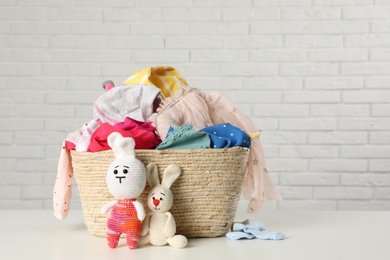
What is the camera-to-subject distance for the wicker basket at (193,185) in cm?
162

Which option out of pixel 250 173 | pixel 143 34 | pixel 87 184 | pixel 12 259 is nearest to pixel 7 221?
pixel 87 184

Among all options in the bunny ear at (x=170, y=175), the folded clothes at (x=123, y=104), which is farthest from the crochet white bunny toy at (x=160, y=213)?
the folded clothes at (x=123, y=104)

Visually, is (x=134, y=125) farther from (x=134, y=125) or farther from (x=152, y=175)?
(x=152, y=175)

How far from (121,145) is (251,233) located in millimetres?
395

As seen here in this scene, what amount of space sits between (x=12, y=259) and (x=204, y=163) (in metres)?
0.48

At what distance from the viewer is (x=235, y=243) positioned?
1.60 metres

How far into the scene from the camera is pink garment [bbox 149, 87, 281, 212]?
174 centimetres

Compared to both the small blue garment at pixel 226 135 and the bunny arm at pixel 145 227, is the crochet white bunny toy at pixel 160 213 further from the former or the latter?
the small blue garment at pixel 226 135

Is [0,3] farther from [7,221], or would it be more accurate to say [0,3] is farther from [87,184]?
[87,184]

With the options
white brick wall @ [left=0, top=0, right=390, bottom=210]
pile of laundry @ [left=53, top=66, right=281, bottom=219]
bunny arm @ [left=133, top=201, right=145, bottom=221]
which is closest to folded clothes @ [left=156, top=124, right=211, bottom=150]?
pile of laundry @ [left=53, top=66, right=281, bottom=219]

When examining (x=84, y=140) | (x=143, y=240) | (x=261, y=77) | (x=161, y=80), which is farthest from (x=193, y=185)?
(x=261, y=77)

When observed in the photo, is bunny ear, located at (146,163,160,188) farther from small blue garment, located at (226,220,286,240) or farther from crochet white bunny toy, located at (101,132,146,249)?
small blue garment, located at (226,220,286,240)

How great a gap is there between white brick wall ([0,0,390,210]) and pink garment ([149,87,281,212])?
141 centimetres

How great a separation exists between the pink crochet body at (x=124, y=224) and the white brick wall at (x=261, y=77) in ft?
5.80
